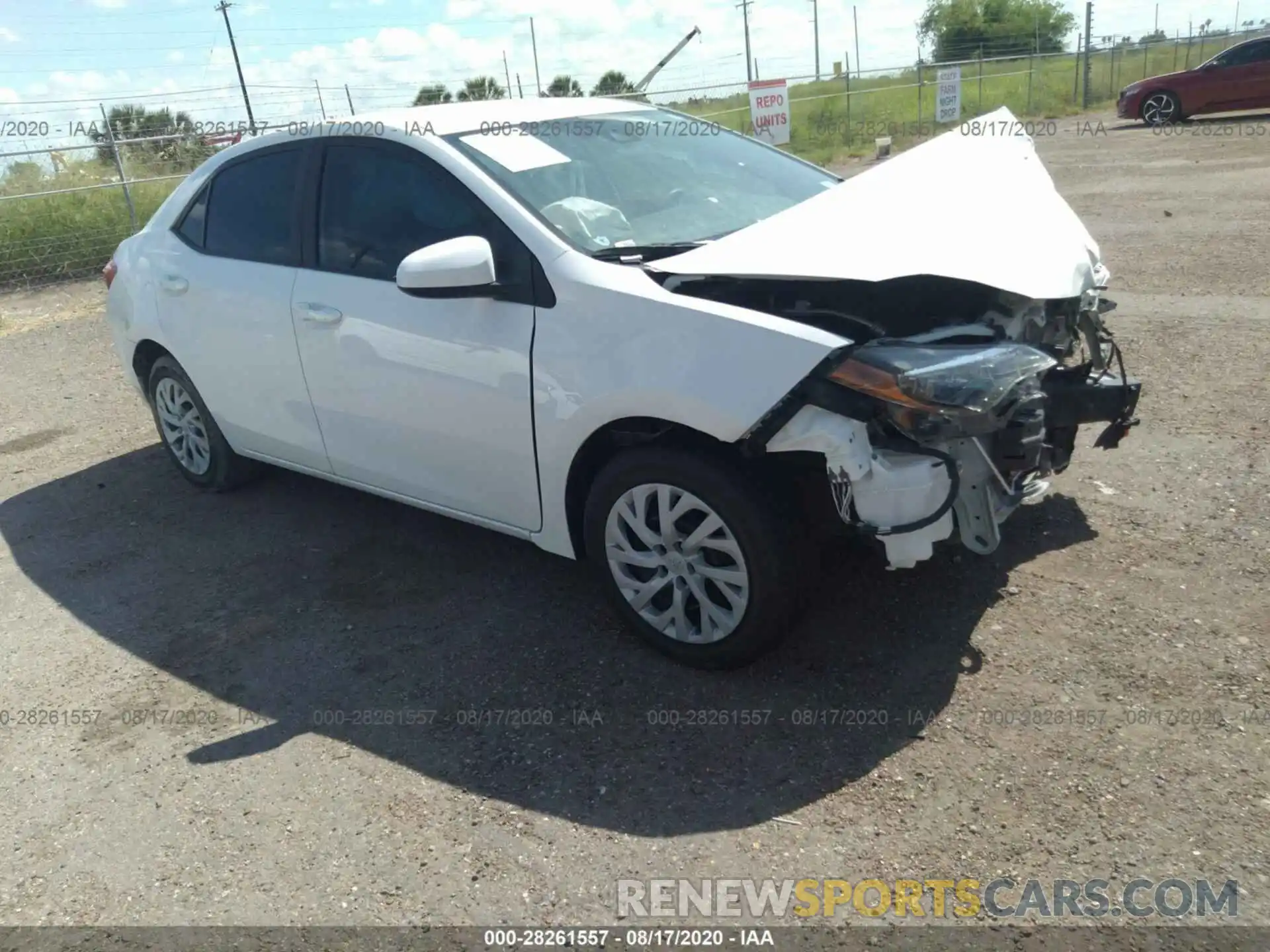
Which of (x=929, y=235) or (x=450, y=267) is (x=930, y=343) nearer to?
(x=929, y=235)

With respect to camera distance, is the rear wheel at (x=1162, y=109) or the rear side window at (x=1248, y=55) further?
the rear wheel at (x=1162, y=109)

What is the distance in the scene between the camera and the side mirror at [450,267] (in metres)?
3.31

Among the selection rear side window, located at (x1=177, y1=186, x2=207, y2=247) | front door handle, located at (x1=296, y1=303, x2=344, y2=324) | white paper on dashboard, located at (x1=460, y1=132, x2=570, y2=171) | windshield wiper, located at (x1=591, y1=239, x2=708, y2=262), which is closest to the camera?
windshield wiper, located at (x1=591, y1=239, x2=708, y2=262)

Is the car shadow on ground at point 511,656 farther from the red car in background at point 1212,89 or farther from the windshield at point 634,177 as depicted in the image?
the red car in background at point 1212,89

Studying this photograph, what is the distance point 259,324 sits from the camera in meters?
4.40

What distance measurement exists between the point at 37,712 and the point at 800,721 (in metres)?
2.68

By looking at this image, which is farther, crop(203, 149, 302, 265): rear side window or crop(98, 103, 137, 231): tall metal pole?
crop(98, 103, 137, 231): tall metal pole

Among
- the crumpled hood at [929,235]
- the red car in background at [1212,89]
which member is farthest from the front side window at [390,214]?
the red car in background at [1212,89]

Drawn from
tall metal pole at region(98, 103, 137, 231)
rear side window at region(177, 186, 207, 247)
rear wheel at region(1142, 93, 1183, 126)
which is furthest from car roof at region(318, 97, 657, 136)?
rear wheel at region(1142, 93, 1183, 126)

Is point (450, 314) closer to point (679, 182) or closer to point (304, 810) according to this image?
point (679, 182)

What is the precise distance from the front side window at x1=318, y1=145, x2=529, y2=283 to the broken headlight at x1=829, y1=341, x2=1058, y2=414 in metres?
1.21

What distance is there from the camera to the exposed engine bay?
2.88 meters

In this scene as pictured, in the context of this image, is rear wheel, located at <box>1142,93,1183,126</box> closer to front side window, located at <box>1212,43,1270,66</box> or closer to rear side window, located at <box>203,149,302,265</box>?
front side window, located at <box>1212,43,1270,66</box>

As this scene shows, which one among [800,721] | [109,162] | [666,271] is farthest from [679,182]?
[109,162]
